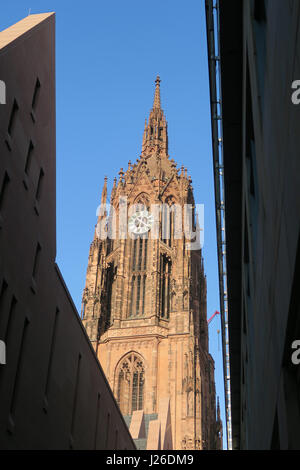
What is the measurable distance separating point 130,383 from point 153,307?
315 inches

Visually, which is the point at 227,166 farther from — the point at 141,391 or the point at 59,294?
the point at 141,391

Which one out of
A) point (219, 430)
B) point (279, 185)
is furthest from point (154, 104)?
point (279, 185)

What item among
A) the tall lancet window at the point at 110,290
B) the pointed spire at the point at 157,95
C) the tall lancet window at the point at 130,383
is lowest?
the tall lancet window at the point at 130,383

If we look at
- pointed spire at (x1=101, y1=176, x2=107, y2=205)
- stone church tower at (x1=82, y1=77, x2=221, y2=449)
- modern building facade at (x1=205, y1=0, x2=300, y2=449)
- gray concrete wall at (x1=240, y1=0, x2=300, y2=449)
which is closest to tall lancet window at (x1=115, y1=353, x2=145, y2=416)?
stone church tower at (x1=82, y1=77, x2=221, y2=449)

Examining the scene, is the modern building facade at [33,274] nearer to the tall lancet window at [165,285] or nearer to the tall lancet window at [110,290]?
the tall lancet window at [165,285]

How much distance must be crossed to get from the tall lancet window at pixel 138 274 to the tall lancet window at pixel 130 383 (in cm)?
531

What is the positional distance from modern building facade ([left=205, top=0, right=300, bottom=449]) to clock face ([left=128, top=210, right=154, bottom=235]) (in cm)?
4811

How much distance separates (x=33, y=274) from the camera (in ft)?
52.0

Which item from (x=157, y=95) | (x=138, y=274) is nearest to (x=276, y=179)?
(x=138, y=274)

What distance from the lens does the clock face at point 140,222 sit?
66.1 meters

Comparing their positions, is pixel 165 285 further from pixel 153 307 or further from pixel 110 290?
pixel 110 290

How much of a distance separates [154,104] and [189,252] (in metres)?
32.1

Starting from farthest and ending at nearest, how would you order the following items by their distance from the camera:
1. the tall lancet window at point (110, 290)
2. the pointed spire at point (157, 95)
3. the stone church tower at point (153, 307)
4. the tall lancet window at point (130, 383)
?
the pointed spire at point (157, 95) < the tall lancet window at point (110, 290) < the tall lancet window at point (130, 383) < the stone church tower at point (153, 307)

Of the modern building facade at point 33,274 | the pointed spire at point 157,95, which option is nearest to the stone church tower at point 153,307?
the pointed spire at point 157,95
